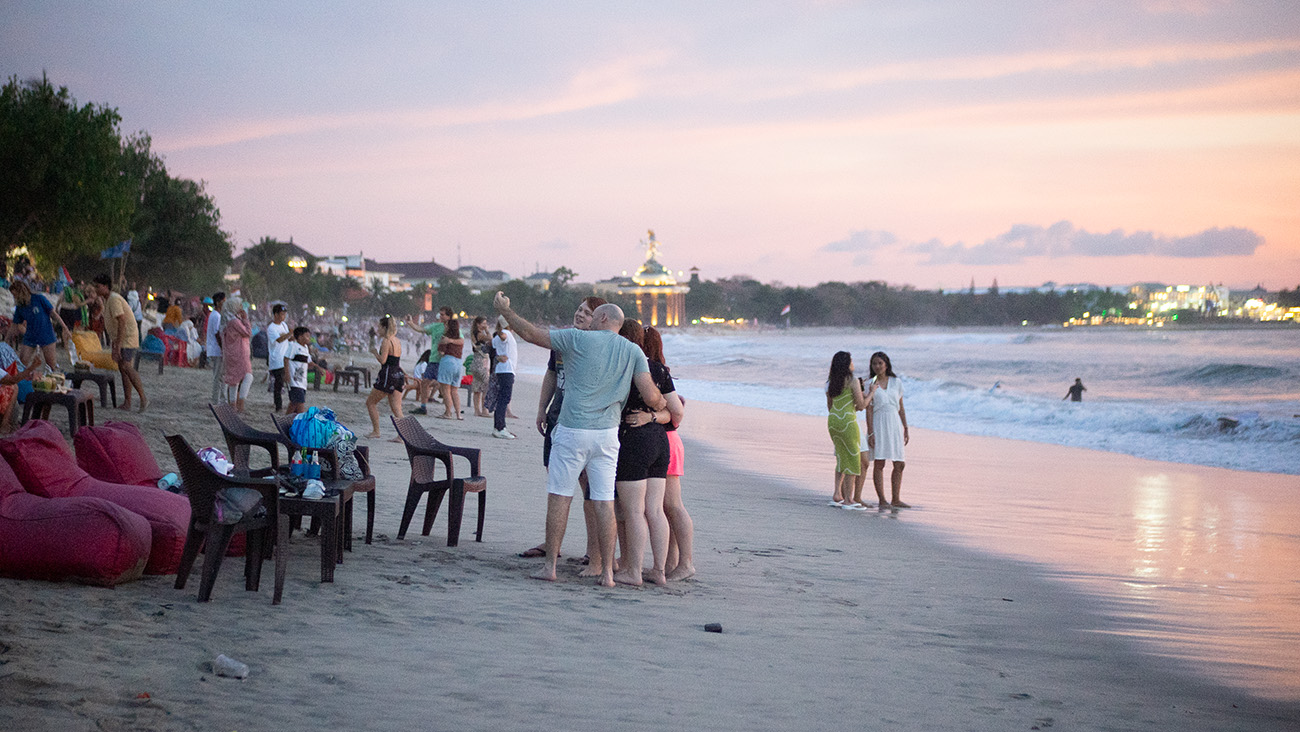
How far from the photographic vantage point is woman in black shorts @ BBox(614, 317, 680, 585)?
5.67m

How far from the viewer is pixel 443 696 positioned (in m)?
3.76

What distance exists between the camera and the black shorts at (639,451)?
18.6 ft

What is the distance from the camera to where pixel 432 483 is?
6672mm

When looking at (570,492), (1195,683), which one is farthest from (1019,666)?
(570,492)

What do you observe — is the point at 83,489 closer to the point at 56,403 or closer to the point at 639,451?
the point at 639,451

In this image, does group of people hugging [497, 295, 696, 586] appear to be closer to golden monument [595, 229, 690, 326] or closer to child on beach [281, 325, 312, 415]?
child on beach [281, 325, 312, 415]

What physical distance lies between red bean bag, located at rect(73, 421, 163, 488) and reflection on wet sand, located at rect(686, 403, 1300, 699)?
5.67 m

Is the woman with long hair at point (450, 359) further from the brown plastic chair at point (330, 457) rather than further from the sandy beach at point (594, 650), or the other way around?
the brown plastic chair at point (330, 457)

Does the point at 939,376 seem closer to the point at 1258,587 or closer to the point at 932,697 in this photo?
the point at 1258,587

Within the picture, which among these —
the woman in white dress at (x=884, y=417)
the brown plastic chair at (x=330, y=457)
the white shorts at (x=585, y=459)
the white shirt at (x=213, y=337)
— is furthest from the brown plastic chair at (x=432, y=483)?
the white shirt at (x=213, y=337)

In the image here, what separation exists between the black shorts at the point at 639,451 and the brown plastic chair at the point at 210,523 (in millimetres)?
1862

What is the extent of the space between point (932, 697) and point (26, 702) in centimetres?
337

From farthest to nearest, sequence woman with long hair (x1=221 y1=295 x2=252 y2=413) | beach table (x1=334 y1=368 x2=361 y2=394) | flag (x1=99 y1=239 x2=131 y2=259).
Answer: flag (x1=99 y1=239 x2=131 y2=259) < beach table (x1=334 y1=368 x2=361 y2=394) < woman with long hair (x1=221 y1=295 x2=252 y2=413)

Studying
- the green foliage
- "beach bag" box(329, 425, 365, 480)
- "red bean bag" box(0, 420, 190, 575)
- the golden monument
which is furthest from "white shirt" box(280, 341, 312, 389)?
the golden monument
